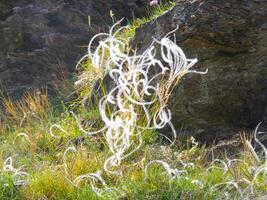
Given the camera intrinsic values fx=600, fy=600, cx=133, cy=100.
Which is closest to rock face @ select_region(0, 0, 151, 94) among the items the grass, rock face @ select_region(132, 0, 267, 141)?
the grass

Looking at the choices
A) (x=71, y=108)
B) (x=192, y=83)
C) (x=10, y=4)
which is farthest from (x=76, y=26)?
(x=192, y=83)

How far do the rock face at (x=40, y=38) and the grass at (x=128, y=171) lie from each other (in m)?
2.68

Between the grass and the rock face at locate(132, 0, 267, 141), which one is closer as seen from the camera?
the grass

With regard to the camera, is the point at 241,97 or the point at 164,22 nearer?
the point at 241,97

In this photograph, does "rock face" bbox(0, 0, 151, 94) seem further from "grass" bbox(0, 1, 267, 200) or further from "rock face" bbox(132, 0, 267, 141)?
"rock face" bbox(132, 0, 267, 141)

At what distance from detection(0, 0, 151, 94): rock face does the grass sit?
8.79 ft

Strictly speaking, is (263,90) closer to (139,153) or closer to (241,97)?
(241,97)

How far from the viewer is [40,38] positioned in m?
8.23

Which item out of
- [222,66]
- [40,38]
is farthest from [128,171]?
[40,38]

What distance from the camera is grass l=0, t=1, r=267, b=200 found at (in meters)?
3.79

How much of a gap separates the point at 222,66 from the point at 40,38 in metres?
3.80

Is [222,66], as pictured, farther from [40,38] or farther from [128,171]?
[40,38]

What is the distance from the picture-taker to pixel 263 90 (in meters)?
4.99

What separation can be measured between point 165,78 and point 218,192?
5.55 ft
